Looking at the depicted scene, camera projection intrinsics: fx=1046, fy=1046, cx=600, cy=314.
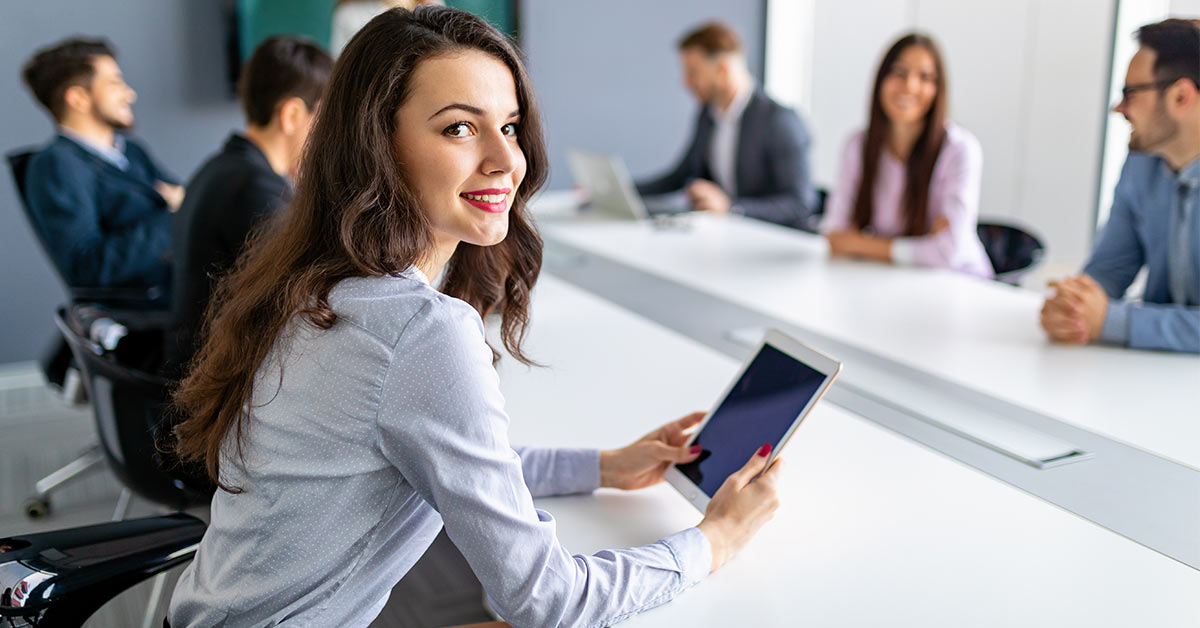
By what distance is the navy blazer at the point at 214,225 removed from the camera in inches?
92.0

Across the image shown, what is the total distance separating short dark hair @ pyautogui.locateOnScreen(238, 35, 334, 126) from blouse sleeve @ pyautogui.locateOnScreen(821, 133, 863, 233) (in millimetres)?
1689

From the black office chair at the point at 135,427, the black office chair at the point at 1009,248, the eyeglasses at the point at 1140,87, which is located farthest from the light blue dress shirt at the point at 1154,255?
the black office chair at the point at 135,427

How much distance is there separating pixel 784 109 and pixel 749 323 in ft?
7.31

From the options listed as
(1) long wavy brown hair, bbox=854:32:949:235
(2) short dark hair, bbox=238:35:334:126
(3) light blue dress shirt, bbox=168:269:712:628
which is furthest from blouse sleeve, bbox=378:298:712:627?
(1) long wavy brown hair, bbox=854:32:949:235

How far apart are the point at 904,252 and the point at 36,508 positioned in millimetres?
2676

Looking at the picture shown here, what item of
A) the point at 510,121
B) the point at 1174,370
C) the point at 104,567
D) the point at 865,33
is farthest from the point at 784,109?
the point at 104,567

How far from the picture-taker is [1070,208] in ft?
15.4

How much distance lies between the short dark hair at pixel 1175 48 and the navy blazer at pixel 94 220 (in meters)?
2.82

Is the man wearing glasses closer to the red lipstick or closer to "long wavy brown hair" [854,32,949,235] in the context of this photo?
"long wavy brown hair" [854,32,949,235]

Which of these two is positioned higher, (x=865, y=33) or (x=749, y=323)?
(x=865, y=33)

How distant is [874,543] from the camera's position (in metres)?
1.42

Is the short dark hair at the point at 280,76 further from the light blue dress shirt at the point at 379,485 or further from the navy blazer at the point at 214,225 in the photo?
the light blue dress shirt at the point at 379,485

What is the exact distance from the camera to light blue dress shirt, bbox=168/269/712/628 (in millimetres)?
1145

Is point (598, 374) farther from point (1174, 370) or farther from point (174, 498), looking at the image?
point (1174, 370)
